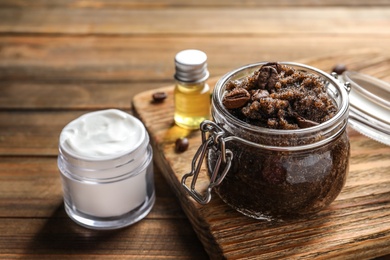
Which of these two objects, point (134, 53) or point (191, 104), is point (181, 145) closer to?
point (191, 104)

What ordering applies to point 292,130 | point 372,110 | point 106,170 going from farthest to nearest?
point 372,110 → point 106,170 → point 292,130

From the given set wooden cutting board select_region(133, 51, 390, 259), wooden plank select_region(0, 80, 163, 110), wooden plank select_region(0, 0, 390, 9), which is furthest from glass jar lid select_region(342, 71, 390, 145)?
wooden plank select_region(0, 0, 390, 9)

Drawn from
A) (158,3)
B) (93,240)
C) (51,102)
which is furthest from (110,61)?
(93,240)

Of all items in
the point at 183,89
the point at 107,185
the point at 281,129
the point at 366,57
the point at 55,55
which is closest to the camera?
the point at 281,129

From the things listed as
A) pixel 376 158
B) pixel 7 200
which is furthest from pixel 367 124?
pixel 7 200

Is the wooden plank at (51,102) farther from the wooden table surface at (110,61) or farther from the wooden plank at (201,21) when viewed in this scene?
the wooden plank at (201,21)

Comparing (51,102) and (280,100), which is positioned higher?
(280,100)

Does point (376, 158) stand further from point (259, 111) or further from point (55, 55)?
point (55, 55)
